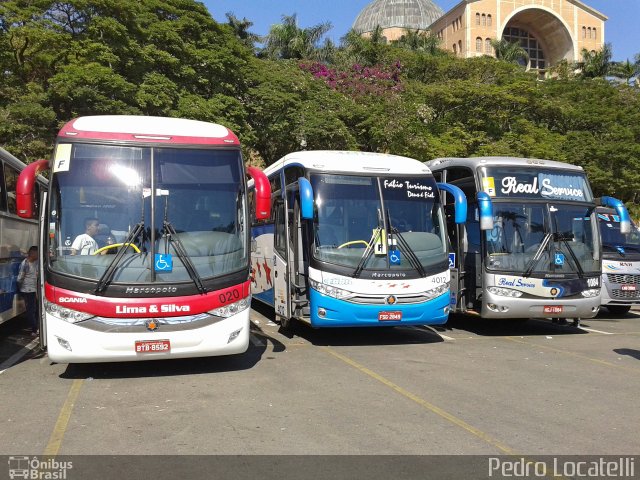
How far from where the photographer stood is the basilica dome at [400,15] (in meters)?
87.9

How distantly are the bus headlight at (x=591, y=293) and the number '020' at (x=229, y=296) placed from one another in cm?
705

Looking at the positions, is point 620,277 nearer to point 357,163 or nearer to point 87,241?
point 357,163

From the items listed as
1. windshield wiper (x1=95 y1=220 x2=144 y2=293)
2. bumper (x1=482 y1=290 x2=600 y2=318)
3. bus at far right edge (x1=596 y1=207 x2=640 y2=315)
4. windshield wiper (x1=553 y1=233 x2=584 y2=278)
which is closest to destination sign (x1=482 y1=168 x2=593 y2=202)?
windshield wiper (x1=553 y1=233 x2=584 y2=278)

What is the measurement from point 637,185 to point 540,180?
2478 centimetres

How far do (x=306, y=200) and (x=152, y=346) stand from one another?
11.8ft

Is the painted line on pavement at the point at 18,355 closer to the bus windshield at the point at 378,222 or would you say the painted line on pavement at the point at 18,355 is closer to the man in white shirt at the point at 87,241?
the man in white shirt at the point at 87,241

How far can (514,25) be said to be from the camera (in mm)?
83625

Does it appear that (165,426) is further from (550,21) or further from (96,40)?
(550,21)

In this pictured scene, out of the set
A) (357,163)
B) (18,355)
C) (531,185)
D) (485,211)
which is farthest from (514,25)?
(18,355)

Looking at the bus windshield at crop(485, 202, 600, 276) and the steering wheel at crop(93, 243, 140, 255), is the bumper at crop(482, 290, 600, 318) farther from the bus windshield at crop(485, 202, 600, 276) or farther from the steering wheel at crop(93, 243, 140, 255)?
the steering wheel at crop(93, 243, 140, 255)

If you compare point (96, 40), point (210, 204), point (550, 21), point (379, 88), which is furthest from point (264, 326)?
point (550, 21)

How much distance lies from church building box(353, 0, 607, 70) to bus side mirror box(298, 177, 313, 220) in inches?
2724

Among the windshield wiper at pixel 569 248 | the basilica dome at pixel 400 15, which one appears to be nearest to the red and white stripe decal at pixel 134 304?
the windshield wiper at pixel 569 248

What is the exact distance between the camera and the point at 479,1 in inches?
3071
